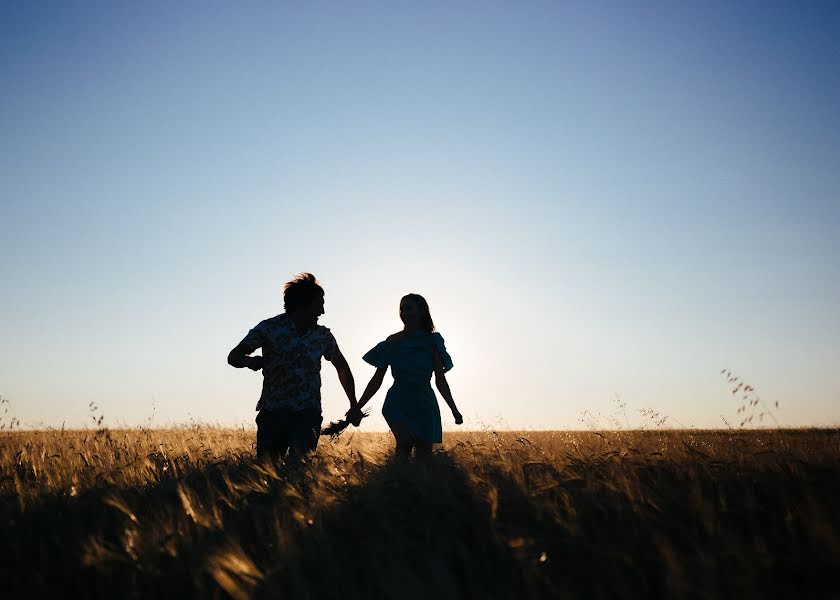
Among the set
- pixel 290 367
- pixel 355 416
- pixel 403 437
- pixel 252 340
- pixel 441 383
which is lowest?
pixel 403 437

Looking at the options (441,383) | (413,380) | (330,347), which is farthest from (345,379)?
(441,383)

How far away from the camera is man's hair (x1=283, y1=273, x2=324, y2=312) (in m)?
6.15

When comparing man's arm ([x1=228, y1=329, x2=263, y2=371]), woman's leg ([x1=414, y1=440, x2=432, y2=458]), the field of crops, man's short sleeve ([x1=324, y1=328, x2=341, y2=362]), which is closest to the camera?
the field of crops

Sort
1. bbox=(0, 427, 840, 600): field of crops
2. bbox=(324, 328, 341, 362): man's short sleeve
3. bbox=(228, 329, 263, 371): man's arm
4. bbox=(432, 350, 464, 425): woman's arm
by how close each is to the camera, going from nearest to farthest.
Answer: bbox=(0, 427, 840, 600): field of crops, bbox=(228, 329, 263, 371): man's arm, bbox=(324, 328, 341, 362): man's short sleeve, bbox=(432, 350, 464, 425): woman's arm

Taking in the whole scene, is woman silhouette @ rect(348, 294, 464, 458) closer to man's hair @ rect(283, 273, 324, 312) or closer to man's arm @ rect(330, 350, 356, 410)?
man's arm @ rect(330, 350, 356, 410)

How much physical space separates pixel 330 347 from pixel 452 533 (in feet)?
12.0

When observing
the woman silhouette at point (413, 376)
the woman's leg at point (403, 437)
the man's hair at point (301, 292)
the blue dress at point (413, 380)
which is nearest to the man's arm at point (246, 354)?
the man's hair at point (301, 292)

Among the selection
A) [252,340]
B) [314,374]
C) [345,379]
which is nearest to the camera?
[252,340]

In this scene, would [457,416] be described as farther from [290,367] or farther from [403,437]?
[290,367]

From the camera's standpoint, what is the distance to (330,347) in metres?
6.36

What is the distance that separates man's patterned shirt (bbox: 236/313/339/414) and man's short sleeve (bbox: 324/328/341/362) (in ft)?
0.56

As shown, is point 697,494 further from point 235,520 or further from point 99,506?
point 99,506

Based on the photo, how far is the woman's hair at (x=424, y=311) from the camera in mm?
6664

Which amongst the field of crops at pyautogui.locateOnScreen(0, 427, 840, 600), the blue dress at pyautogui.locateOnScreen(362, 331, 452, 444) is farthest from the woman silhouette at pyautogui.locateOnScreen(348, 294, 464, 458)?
the field of crops at pyautogui.locateOnScreen(0, 427, 840, 600)
